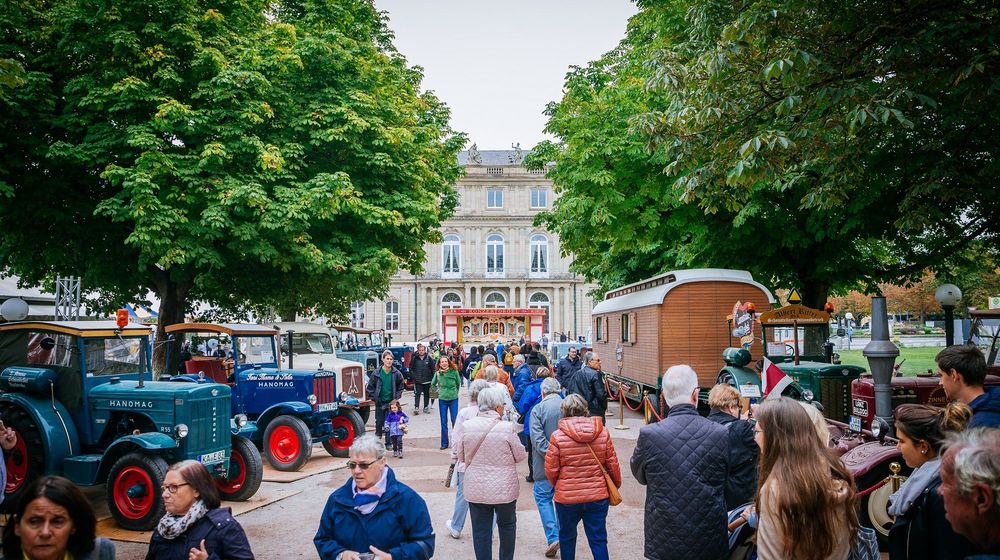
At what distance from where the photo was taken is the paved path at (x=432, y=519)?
730cm

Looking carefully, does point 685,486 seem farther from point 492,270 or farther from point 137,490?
point 492,270

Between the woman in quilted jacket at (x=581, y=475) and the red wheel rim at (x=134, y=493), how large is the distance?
203 inches

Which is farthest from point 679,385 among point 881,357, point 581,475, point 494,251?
point 494,251

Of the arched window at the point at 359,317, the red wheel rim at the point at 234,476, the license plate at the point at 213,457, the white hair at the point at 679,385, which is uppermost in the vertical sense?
the arched window at the point at 359,317

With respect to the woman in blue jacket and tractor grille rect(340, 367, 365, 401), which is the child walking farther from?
the woman in blue jacket

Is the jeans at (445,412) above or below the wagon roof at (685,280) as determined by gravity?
below

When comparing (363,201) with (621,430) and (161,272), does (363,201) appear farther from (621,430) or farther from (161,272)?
(621,430)

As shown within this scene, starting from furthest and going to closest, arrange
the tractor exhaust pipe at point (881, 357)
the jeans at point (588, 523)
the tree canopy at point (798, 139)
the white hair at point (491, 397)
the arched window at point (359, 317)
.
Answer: the arched window at point (359, 317)
the tree canopy at point (798, 139)
the tractor exhaust pipe at point (881, 357)
the white hair at point (491, 397)
the jeans at point (588, 523)

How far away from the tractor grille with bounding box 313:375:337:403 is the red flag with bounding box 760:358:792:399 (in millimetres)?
7929

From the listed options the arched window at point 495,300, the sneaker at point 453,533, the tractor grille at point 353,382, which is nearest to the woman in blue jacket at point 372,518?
the sneaker at point 453,533

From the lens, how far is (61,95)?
15.5 m

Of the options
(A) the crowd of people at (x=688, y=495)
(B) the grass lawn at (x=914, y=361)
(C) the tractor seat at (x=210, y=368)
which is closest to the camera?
(A) the crowd of people at (x=688, y=495)

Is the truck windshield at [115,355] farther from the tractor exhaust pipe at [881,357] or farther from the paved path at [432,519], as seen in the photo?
the tractor exhaust pipe at [881,357]

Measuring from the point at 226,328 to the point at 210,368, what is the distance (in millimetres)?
1584
